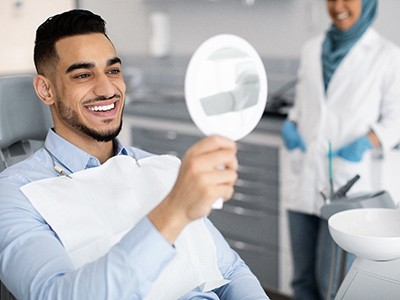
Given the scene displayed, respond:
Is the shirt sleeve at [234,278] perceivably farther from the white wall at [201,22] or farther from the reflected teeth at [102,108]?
the white wall at [201,22]

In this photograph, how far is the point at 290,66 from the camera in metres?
3.42

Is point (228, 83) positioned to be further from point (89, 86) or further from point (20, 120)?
point (20, 120)

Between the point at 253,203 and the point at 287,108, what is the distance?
0.52 m

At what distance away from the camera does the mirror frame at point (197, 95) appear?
956 mm

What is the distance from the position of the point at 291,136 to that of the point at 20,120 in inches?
49.9

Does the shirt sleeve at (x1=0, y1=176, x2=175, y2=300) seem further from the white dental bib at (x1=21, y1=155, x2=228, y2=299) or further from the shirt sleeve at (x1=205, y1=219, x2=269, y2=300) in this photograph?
the shirt sleeve at (x1=205, y1=219, x2=269, y2=300)

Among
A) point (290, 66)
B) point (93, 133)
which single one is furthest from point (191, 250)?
point (290, 66)

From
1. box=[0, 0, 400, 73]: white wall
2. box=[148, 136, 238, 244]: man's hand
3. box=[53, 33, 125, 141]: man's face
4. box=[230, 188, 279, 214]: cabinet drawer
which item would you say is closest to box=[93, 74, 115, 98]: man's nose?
box=[53, 33, 125, 141]: man's face

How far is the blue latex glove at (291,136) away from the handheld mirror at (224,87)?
62.5 inches

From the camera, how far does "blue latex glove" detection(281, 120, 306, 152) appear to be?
2559 millimetres

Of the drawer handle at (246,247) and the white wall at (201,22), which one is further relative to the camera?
the white wall at (201,22)

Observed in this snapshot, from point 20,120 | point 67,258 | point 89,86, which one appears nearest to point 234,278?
point 67,258

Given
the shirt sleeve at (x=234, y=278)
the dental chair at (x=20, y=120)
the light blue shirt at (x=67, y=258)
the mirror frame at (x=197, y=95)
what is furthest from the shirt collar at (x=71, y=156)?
the mirror frame at (x=197, y=95)

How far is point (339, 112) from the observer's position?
2400mm
